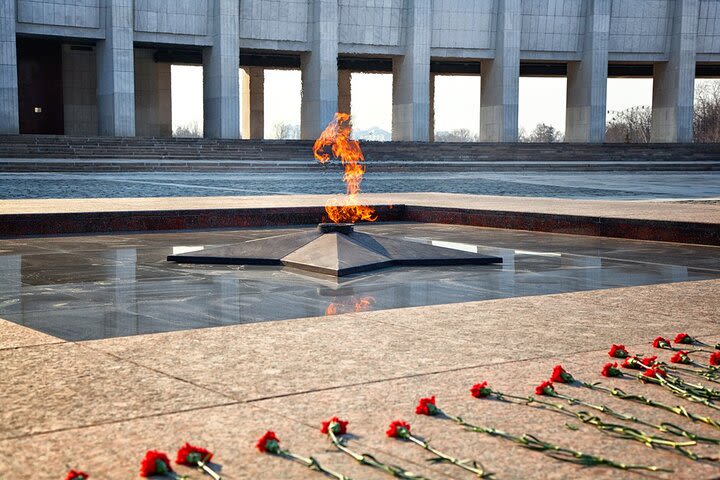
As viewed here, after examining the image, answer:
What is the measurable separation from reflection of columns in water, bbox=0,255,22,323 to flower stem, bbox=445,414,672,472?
310 centimetres

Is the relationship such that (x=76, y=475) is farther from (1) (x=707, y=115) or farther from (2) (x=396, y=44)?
(1) (x=707, y=115)

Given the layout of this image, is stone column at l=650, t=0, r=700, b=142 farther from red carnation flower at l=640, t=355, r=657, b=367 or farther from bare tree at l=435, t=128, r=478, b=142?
bare tree at l=435, t=128, r=478, b=142

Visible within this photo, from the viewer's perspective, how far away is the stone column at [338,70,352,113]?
180 ft

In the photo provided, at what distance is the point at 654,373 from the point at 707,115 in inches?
3526

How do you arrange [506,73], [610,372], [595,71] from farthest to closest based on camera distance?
[595,71] → [506,73] → [610,372]

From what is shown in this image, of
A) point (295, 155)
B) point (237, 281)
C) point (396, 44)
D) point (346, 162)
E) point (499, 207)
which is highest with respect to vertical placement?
point (396, 44)

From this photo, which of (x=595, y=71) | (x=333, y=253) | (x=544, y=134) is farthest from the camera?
(x=544, y=134)

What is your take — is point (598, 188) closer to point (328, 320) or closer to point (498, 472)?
point (328, 320)

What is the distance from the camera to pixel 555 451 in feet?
8.91

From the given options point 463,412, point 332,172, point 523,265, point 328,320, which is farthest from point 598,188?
point 463,412

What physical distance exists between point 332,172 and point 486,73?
19996 mm

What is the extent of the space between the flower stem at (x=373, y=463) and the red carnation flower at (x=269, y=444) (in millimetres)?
198

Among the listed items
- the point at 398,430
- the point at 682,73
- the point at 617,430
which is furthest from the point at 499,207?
the point at 682,73

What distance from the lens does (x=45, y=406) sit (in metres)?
3.14
